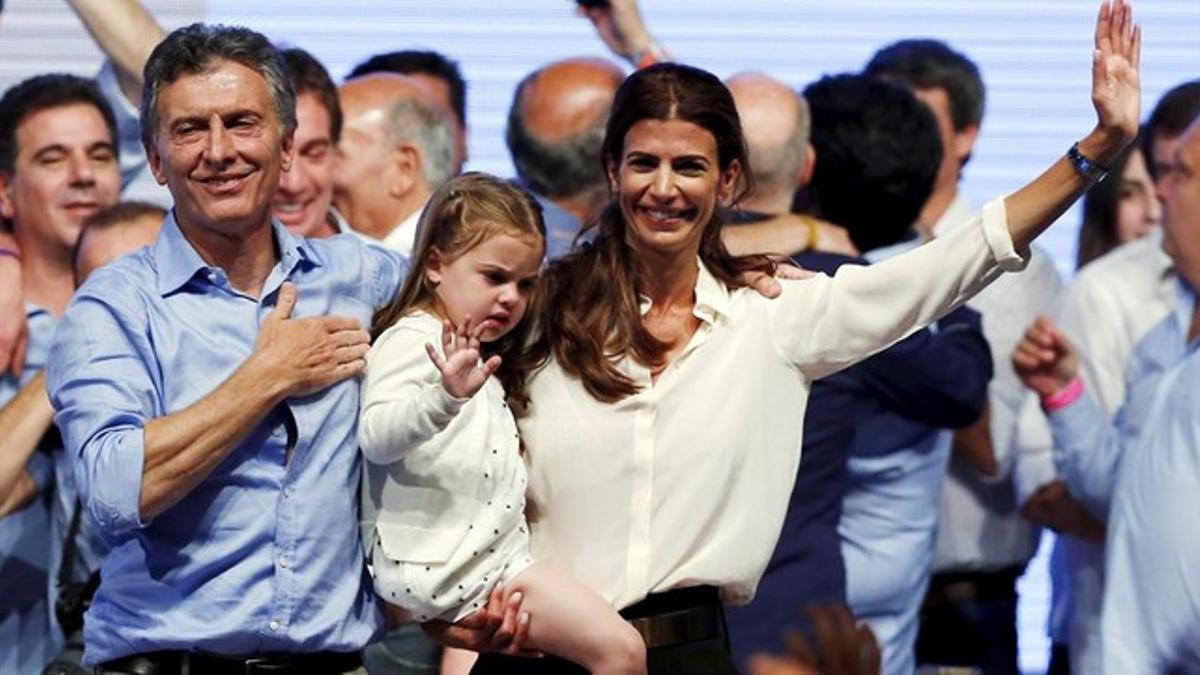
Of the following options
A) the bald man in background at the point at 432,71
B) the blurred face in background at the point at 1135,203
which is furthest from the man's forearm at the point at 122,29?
the blurred face in background at the point at 1135,203

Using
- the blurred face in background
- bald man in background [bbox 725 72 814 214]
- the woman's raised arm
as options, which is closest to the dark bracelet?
the woman's raised arm

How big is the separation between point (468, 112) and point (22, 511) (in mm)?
2193

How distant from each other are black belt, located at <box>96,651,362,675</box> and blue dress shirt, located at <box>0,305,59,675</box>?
55.7 inches

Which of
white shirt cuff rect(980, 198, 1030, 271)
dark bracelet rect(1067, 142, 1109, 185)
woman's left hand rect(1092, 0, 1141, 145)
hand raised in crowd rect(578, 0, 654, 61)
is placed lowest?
white shirt cuff rect(980, 198, 1030, 271)

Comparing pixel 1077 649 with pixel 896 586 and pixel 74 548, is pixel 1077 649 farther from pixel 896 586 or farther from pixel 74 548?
pixel 74 548

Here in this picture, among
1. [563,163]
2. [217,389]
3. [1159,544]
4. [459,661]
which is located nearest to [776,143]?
[563,163]

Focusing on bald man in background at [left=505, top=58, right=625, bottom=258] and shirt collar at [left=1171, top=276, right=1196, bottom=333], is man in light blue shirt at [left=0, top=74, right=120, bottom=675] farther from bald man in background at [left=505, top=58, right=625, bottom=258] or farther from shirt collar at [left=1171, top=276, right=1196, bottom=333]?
shirt collar at [left=1171, top=276, right=1196, bottom=333]

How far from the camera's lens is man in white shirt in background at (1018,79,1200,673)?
6.05 m

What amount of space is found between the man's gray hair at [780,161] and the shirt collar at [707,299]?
4.43 ft

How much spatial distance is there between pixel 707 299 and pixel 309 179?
1.62 meters

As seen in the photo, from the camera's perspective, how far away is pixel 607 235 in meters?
4.25

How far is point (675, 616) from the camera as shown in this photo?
13.6ft

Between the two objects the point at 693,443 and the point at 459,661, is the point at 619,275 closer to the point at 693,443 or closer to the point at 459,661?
the point at 693,443

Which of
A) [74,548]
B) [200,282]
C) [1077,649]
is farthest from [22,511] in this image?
[1077,649]
